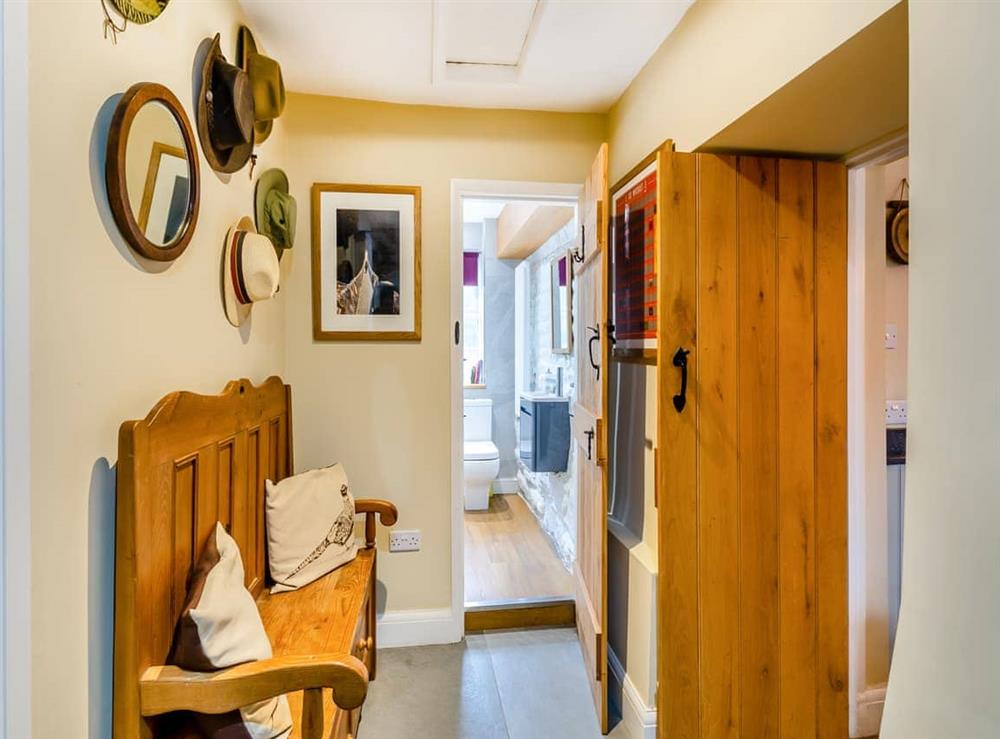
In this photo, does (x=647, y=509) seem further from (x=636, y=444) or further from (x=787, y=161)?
(x=787, y=161)

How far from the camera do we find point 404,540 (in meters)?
2.36

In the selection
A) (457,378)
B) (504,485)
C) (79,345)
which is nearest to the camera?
(79,345)

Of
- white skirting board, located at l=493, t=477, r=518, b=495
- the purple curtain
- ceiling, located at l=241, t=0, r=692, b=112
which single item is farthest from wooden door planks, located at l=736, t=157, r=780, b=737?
the purple curtain

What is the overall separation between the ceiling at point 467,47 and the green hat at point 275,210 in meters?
0.45

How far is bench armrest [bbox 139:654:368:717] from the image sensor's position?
101cm

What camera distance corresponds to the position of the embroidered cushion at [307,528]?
176 cm

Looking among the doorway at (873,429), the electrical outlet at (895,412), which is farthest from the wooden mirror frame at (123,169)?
the electrical outlet at (895,412)

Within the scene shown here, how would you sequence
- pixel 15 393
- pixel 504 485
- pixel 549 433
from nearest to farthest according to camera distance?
pixel 15 393 < pixel 549 433 < pixel 504 485

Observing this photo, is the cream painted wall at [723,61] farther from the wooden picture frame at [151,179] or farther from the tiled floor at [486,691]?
the tiled floor at [486,691]

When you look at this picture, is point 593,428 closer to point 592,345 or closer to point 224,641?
point 592,345

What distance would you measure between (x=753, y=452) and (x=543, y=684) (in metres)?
1.28

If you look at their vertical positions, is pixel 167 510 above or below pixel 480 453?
above

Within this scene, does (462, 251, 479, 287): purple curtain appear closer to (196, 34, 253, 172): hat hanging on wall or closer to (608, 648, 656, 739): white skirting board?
(196, 34, 253, 172): hat hanging on wall

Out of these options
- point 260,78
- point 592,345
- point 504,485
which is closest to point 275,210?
point 260,78
